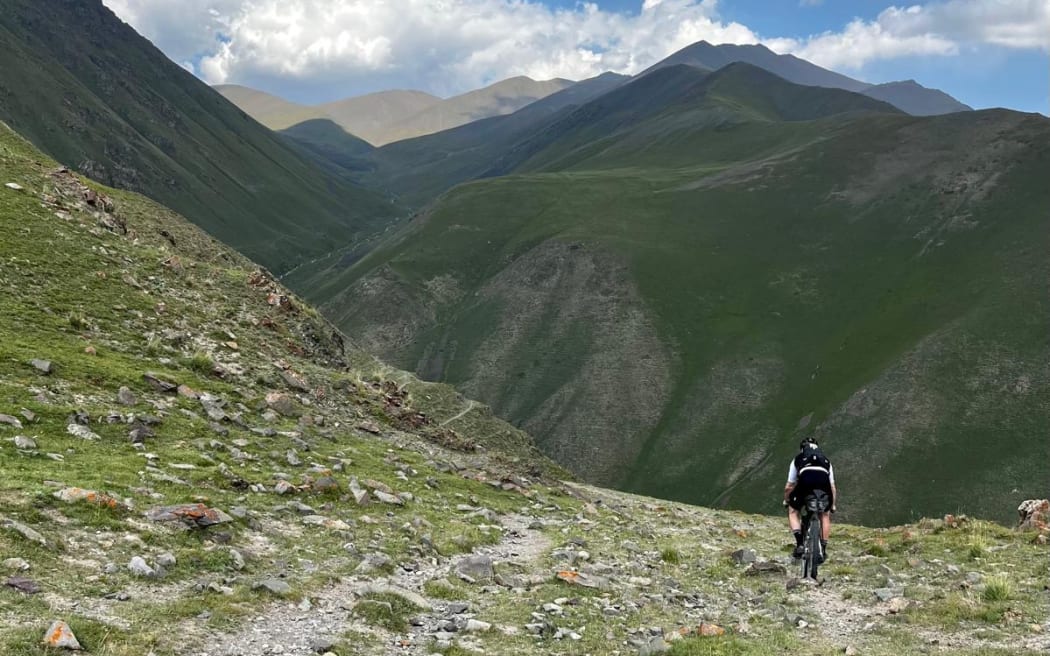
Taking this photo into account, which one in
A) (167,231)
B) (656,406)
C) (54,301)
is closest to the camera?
(54,301)

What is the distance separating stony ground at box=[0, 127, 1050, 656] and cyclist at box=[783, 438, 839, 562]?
1451mm

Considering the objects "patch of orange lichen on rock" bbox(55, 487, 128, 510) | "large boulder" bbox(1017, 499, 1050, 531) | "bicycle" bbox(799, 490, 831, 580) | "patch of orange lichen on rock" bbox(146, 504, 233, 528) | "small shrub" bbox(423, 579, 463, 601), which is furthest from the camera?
"large boulder" bbox(1017, 499, 1050, 531)

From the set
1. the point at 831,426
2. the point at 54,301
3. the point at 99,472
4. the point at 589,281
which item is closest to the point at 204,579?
the point at 99,472

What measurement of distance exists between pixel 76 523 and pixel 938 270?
153835mm

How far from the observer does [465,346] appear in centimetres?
14838

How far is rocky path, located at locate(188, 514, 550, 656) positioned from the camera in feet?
31.5

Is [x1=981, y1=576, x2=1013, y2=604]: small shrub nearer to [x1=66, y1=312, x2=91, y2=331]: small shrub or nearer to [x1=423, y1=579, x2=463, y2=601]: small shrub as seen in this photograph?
[x1=423, y1=579, x2=463, y2=601]: small shrub

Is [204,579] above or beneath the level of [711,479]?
above

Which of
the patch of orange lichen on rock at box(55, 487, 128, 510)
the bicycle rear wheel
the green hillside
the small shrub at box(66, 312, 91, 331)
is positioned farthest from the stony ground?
the green hillside

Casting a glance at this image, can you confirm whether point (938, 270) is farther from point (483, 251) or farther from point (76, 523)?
point (76, 523)

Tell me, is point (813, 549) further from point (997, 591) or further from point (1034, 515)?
point (1034, 515)

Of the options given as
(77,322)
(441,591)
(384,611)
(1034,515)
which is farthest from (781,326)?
(384,611)

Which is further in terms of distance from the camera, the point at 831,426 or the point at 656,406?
the point at 656,406

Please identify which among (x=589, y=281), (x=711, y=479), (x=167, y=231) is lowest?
(x=711, y=479)
